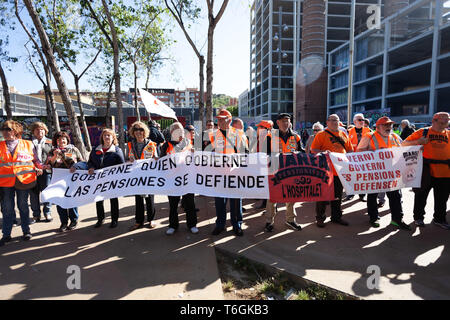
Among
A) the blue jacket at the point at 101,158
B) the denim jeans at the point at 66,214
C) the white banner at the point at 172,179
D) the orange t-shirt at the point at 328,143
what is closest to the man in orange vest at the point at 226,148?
the white banner at the point at 172,179

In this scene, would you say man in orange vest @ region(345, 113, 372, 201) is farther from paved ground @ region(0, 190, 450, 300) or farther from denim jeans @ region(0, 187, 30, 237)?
denim jeans @ region(0, 187, 30, 237)

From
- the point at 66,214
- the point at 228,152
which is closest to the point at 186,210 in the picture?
the point at 228,152

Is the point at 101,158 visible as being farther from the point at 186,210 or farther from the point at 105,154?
the point at 186,210

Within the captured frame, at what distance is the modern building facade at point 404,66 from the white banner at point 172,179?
97.1 ft

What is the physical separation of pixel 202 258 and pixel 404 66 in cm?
4290

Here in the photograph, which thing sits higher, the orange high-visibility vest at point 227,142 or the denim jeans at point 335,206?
the orange high-visibility vest at point 227,142

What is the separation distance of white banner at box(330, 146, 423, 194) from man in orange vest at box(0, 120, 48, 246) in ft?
16.6

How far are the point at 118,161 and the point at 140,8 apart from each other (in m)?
14.0

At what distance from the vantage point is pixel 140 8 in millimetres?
15312

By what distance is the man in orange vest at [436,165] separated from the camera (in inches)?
178

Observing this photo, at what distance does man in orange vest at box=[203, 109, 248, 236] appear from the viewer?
4.53 m

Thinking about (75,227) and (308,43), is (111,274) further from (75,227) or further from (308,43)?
(308,43)

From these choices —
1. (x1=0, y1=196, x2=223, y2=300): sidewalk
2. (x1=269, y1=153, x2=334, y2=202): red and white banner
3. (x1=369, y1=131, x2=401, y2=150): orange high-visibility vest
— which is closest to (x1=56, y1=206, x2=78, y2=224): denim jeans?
(x1=0, y1=196, x2=223, y2=300): sidewalk

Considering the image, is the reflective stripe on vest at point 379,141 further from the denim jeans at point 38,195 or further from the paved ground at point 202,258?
the denim jeans at point 38,195
